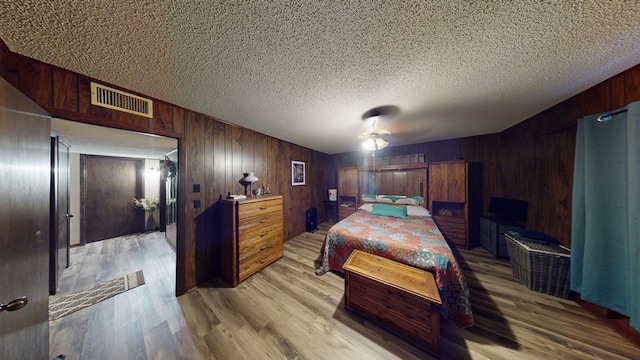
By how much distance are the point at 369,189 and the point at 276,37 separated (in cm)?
378

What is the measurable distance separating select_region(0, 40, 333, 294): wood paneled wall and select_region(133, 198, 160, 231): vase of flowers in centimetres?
349

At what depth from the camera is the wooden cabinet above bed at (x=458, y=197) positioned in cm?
332

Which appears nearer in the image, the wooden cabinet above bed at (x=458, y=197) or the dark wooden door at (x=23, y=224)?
the dark wooden door at (x=23, y=224)

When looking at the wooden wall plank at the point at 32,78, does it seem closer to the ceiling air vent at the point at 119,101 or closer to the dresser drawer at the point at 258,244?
the ceiling air vent at the point at 119,101

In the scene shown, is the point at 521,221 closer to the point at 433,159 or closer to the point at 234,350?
the point at 433,159

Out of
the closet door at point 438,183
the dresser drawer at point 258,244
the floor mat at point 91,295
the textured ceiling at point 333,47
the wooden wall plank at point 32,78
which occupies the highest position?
the textured ceiling at point 333,47

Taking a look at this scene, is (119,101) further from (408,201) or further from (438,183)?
(438,183)

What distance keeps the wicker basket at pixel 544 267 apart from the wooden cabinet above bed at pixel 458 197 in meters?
1.07

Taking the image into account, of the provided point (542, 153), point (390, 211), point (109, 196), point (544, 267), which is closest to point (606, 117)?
point (542, 153)

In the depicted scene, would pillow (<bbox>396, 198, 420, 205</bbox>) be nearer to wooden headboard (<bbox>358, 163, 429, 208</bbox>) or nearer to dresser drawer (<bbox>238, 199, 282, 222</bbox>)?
wooden headboard (<bbox>358, 163, 429, 208</bbox>)

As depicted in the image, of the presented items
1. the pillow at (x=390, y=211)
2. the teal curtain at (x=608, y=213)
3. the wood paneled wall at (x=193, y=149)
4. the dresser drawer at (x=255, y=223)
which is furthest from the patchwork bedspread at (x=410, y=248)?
the wood paneled wall at (x=193, y=149)

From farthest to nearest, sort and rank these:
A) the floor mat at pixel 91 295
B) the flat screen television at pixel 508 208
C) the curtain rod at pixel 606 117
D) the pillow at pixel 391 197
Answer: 1. the pillow at pixel 391 197
2. the flat screen television at pixel 508 208
3. the floor mat at pixel 91 295
4. the curtain rod at pixel 606 117

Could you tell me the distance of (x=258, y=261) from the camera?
8.43 ft

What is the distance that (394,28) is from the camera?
1.04 m
